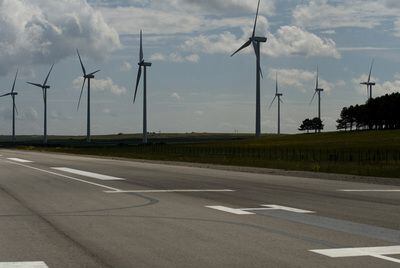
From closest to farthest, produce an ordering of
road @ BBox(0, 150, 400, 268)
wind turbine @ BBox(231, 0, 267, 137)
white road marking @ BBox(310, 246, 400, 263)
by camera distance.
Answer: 1. road @ BBox(0, 150, 400, 268)
2. white road marking @ BBox(310, 246, 400, 263)
3. wind turbine @ BBox(231, 0, 267, 137)

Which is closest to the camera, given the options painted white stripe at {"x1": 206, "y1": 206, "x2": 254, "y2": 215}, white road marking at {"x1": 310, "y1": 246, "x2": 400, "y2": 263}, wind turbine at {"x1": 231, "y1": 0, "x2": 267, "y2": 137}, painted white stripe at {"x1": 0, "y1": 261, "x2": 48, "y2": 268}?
painted white stripe at {"x1": 0, "y1": 261, "x2": 48, "y2": 268}

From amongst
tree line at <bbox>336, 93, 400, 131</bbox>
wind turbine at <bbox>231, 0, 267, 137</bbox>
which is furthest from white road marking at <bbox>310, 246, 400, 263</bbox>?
tree line at <bbox>336, 93, 400, 131</bbox>

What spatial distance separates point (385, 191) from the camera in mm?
20281

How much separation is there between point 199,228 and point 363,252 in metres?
3.27

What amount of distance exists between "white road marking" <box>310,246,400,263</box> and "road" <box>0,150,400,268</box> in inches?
0.5

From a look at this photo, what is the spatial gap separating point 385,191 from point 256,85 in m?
68.8

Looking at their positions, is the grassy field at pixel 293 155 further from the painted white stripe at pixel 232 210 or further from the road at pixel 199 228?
the painted white stripe at pixel 232 210

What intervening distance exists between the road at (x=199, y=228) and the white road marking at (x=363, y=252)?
0.01 m

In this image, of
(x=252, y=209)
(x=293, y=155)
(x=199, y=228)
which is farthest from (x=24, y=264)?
(x=293, y=155)

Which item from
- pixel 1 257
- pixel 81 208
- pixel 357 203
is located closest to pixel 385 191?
pixel 357 203

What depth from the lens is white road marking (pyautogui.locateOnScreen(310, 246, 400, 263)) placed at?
28.6 feet

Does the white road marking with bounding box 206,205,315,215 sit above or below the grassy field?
below

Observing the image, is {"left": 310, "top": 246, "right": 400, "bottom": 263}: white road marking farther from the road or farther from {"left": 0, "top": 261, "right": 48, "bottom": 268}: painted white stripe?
{"left": 0, "top": 261, "right": 48, "bottom": 268}: painted white stripe

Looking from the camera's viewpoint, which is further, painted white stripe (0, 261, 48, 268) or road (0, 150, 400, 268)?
road (0, 150, 400, 268)
